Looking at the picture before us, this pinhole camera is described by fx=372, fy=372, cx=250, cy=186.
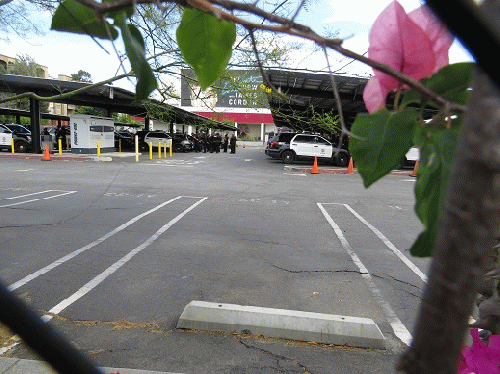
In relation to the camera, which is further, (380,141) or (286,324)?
(286,324)

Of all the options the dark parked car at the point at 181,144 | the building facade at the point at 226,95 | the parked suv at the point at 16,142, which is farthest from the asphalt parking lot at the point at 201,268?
the dark parked car at the point at 181,144

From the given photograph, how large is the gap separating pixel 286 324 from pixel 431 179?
2932mm

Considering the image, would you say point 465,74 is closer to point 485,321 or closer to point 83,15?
point 83,15

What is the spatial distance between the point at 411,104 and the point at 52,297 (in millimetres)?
4015

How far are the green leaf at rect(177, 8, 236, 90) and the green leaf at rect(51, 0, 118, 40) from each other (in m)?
0.11

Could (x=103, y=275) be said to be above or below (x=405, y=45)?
below

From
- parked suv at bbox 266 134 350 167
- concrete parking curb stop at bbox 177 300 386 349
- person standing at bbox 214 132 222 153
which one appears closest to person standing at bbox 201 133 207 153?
person standing at bbox 214 132 222 153

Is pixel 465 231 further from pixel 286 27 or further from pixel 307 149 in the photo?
pixel 307 149

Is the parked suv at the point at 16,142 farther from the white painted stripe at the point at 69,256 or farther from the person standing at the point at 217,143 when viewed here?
the white painted stripe at the point at 69,256

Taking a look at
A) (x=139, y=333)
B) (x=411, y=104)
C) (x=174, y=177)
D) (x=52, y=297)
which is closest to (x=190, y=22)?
(x=411, y=104)

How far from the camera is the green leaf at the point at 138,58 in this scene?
52 cm

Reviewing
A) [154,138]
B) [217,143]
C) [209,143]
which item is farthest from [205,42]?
[209,143]

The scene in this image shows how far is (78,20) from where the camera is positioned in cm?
58

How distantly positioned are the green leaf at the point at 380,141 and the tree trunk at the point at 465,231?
0.48 feet
